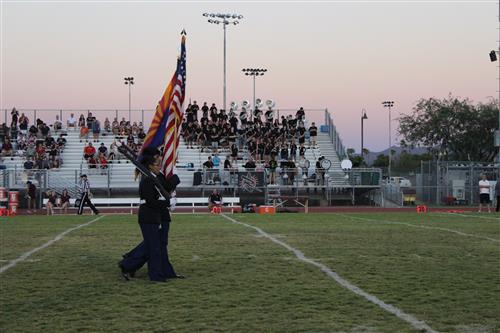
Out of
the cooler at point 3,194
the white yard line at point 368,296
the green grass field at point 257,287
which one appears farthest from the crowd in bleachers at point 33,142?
the white yard line at point 368,296

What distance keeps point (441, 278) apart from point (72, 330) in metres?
4.96

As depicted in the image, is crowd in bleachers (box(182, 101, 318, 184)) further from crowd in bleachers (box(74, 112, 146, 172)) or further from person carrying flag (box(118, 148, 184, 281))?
person carrying flag (box(118, 148, 184, 281))

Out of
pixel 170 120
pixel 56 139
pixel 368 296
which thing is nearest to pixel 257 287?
pixel 368 296

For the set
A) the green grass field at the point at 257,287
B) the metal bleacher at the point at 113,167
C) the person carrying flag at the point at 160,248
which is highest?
the metal bleacher at the point at 113,167

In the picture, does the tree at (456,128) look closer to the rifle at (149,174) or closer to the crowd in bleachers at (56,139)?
the crowd in bleachers at (56,139)

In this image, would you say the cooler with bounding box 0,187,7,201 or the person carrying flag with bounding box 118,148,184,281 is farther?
the cooler with bounding box 0,187,7,201

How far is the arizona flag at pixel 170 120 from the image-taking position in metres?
10.8

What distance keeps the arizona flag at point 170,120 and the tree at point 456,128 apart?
167ft

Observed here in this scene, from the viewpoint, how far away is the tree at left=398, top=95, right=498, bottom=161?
61.9 meters

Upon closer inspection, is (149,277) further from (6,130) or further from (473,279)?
(6,130)

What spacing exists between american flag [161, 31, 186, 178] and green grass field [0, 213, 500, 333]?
1.52m

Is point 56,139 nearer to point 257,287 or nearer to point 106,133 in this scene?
point 106,133

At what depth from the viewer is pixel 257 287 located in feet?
29.5

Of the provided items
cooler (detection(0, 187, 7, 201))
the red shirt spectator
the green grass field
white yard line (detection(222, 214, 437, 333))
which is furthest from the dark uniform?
the red shirt spectator
